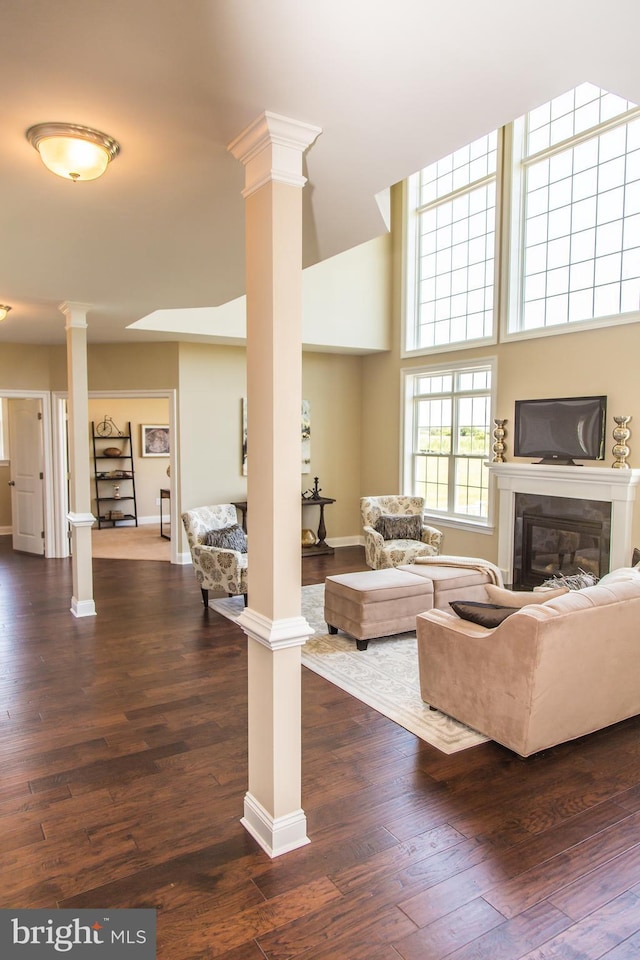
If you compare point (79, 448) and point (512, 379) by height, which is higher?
point (512, 379)

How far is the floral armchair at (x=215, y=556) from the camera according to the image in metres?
5.52

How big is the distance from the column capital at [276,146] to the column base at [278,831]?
2.37 metres

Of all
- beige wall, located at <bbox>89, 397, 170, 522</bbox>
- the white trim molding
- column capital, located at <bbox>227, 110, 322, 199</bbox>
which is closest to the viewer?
column capital, located at <bbox>227, 110, 322, 199</bbox>

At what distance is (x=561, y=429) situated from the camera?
6105 millimetres

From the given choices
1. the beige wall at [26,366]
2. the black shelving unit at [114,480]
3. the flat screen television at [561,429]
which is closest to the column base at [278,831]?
the flat screen television at [561,429]

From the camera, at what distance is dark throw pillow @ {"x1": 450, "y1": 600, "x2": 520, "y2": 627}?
3.18 metres

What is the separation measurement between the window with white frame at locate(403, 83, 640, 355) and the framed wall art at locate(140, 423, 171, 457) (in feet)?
16.6

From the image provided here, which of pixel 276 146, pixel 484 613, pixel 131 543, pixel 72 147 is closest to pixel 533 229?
pixel 484 613

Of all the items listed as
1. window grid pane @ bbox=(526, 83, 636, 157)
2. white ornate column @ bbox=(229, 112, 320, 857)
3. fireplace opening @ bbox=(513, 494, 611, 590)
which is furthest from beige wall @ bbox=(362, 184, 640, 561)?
white ornate column @ bbox=(229, 112, 320, 857)

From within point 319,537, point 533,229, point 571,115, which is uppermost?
point 571,115

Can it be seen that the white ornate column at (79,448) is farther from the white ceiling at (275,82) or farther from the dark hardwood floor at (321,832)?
the white ceiling at (275,82)

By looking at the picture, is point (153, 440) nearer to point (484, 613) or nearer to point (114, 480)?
point (114, 480)

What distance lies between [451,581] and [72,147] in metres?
4.00

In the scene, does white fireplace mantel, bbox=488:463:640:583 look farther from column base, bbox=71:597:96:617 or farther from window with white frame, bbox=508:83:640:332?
column base, bbox=71:597:96:617
